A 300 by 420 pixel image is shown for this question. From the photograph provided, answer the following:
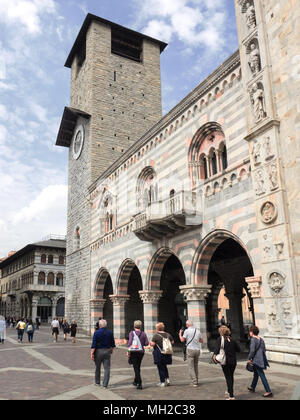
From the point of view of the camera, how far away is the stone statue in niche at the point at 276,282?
991cm

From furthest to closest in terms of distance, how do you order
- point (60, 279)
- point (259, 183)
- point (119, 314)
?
point (60, 279) < point (119, 314) < point (259, 183)

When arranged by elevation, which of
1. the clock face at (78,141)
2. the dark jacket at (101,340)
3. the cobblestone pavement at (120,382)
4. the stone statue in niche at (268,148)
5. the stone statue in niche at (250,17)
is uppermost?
the clock face at (78,141)

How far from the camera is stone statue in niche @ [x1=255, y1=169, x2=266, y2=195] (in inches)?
430

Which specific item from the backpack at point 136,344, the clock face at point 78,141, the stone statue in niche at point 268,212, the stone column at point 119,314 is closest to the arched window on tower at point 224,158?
the stone statue in niche at point 268,212

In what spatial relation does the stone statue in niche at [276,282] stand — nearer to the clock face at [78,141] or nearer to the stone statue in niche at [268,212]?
the stone statue in niche at [268,212]

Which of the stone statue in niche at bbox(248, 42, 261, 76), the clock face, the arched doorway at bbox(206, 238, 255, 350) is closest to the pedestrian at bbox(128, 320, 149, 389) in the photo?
the stone statue in niche at bbox(248, 42, 261, 76)

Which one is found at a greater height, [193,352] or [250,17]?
[250,17]

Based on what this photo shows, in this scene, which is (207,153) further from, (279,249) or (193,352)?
(193,352)

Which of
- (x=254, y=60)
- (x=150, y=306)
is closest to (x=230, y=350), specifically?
(x=254, y=60)

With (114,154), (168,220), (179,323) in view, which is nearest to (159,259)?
(168,220)

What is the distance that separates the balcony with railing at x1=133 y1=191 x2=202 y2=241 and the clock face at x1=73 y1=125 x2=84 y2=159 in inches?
578

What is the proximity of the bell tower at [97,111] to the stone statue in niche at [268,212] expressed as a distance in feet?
53.6

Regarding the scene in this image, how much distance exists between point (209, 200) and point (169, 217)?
1751 millimetres

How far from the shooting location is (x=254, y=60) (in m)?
11.9
